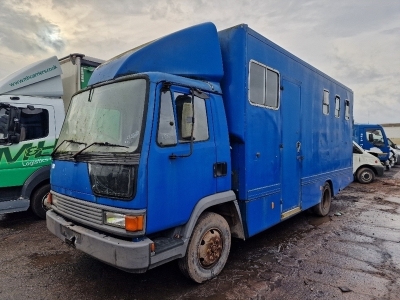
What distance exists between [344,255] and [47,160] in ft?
18.9

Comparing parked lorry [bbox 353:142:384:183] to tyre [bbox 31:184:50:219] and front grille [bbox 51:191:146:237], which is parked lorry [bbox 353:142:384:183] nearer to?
tyre [bbox 31:184:50:219]

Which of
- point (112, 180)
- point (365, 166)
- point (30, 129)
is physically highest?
point (30, 129)

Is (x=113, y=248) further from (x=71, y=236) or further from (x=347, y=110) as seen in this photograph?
(x=347, y=110)

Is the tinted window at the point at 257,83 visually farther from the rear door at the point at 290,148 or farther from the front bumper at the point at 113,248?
the front bumper at the point at 113,248

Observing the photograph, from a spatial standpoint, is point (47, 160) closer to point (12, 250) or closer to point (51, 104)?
point (51, 104)

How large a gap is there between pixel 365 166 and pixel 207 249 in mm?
11435

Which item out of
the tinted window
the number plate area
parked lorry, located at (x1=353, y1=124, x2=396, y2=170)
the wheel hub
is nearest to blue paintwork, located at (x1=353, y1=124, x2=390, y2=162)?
parked lorry, located at (x1=353, y1=124, x2=396, y2=170)

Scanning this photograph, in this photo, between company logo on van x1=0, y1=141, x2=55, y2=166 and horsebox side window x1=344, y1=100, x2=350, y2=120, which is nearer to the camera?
company logo on van x1=0, y1=141, x2=55, y2=166

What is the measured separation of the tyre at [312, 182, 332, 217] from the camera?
22.4ft

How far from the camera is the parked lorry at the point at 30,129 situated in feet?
18.8

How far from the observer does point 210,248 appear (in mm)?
3670

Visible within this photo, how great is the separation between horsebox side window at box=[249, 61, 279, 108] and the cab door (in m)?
0.91

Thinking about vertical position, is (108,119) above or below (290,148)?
above

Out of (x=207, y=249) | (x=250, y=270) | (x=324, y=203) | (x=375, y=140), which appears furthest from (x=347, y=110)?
(x=375, y=140)
